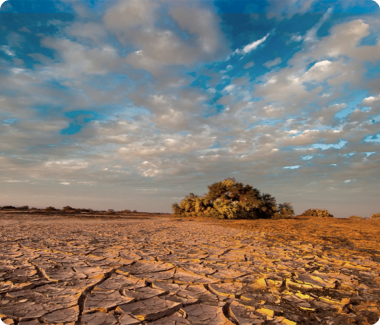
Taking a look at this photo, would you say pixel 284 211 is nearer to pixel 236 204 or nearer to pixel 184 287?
pixel 236 204

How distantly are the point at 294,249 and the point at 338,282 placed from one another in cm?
197

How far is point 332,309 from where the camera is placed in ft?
6.79

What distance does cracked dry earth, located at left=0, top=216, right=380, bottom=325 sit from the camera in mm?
1892

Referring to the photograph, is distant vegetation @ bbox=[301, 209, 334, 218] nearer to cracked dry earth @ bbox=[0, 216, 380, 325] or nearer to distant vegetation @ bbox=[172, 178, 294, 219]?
distant vegetation @ bbox=[172, 178, 294, 219]

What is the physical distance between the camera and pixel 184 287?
2.50 metres

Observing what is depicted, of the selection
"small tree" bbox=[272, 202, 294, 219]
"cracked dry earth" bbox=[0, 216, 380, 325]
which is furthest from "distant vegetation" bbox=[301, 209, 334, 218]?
"cracked dry earth" bbox=[0, 216, 380, 325]

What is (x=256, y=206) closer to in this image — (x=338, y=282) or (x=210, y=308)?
(x=338, y=282)

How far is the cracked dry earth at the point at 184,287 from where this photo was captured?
1.89 metres

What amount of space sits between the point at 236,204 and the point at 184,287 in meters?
12.2

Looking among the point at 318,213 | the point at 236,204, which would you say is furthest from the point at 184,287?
the point at 318,213

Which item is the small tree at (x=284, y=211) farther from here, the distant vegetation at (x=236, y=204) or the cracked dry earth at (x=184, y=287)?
the cracked dry earth at (x=184, y=287)

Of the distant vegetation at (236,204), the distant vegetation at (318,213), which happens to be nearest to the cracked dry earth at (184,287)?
the distant vegetation at (236,204)

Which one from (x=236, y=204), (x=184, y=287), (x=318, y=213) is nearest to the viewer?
(x=184, y=287)

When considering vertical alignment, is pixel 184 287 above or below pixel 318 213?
below
